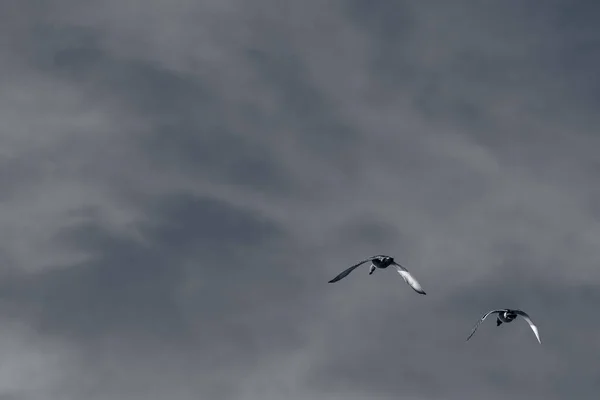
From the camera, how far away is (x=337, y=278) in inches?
6634

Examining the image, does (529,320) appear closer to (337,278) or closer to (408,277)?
(408,277)

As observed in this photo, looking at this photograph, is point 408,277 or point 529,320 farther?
point 529,320

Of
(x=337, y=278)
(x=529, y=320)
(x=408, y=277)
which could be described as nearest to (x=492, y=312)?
(x=529, y=320)

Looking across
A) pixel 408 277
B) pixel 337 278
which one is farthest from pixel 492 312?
pixel 337 278

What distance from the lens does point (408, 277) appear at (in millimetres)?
174750

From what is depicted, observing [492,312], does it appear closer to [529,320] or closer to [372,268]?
[529,320]

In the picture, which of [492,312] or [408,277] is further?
[492,312]

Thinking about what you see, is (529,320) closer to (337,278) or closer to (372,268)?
(372,268)

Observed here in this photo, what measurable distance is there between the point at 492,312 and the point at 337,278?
44.7m

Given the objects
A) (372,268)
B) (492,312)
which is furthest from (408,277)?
(492,312)

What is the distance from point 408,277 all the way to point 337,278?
1610 centimetres

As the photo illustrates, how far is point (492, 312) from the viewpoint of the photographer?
193 meters

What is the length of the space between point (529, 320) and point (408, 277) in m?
34.0

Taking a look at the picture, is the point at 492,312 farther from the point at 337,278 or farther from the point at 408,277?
the point at 337,278
